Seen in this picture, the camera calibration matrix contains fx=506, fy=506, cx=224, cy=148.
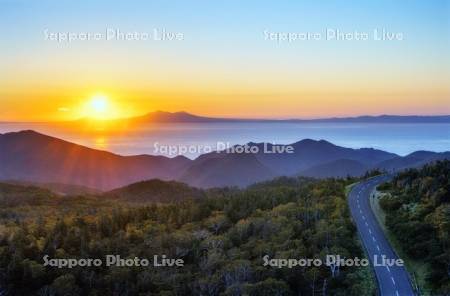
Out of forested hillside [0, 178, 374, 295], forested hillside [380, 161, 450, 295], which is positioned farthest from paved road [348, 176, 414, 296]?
forested hillside [380, 161, 450, 295]

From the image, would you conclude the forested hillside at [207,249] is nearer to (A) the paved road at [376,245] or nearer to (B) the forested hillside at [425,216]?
(A) the paved road at [376,245]

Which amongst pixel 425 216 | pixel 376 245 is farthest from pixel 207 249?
pixel 425 216

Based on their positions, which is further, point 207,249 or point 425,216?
point 207,249

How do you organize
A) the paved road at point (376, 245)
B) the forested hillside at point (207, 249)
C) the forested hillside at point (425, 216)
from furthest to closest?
the forested hillside at point (207, 249)
the forested hillside at point (425, 216)
the paved road at point (376, 245)

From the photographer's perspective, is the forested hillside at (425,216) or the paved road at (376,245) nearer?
the paved road at (376,245)

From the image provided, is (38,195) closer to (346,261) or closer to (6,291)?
(6,291)

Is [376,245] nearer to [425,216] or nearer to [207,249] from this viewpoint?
[425,216]

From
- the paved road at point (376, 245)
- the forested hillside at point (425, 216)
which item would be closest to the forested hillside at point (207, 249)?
the paved road at point (376, 245)
